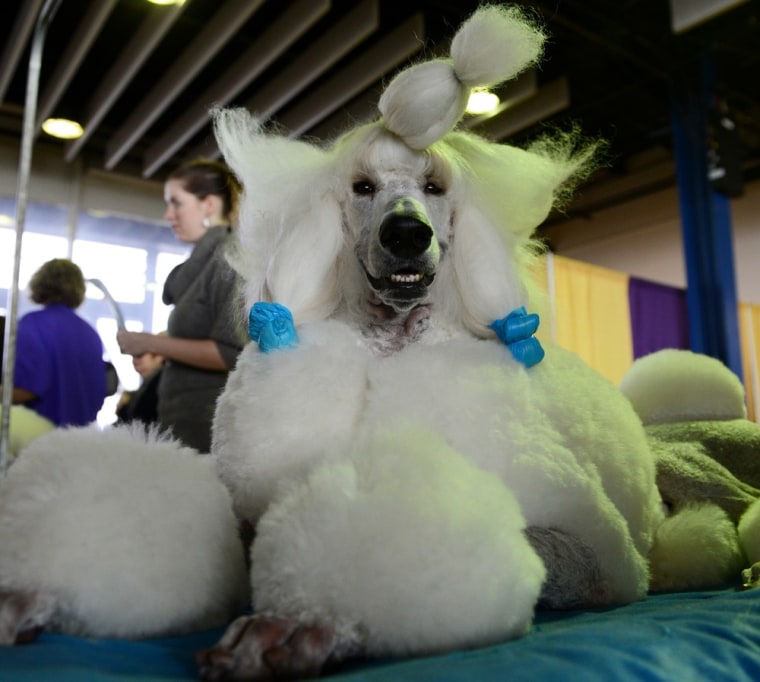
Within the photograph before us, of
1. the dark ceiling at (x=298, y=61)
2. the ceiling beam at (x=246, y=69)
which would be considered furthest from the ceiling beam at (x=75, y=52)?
the ceiling beam at (x=246, y=69)

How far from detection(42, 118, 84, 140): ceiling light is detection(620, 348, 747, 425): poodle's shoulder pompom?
3.78 meters

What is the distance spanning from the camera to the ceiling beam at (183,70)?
309cm

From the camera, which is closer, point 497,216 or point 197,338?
point 497,216

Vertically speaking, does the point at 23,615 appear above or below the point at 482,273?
below

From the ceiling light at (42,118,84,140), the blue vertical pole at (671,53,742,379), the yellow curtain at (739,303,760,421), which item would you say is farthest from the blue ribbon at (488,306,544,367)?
the yellow curtain at (739,303,760,421)

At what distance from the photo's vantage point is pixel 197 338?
147cm

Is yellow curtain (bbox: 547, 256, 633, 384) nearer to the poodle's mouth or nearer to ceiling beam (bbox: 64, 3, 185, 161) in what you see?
ceiling beam (bbox: 64, 3, 185, 161)

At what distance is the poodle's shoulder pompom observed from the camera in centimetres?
120

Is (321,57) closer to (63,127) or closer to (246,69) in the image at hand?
(246,69)

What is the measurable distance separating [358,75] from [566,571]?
127 inches

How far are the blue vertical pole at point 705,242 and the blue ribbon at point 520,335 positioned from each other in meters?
3.41

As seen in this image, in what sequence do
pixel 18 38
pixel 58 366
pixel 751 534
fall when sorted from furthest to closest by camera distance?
pixel 18 38 < pixel 58 366 < pixel 751 534

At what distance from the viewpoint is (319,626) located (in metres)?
0.45

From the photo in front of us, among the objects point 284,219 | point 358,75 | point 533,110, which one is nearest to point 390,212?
point 284,219
